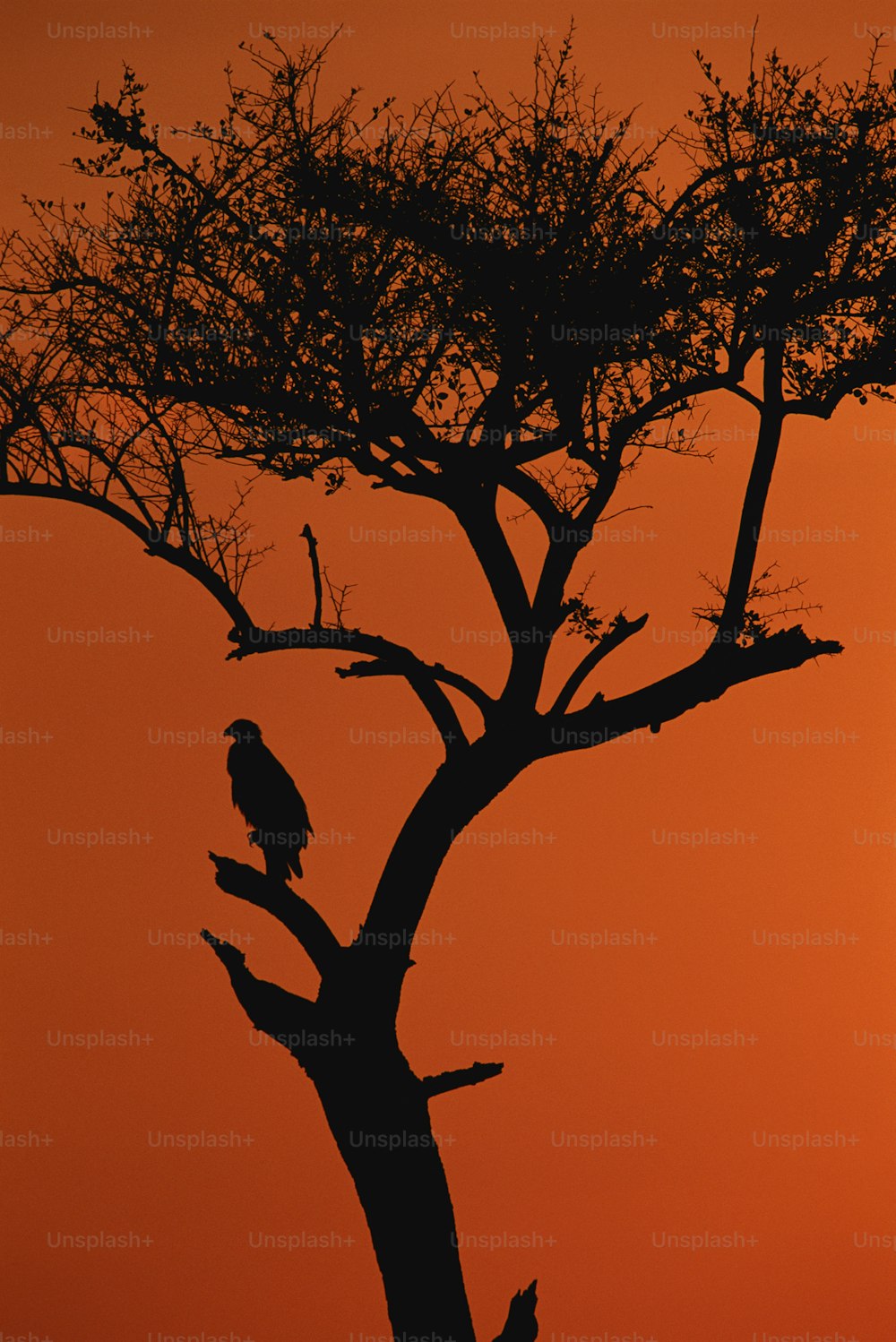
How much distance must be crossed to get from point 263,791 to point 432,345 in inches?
83.9

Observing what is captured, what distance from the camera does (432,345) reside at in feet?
19.6

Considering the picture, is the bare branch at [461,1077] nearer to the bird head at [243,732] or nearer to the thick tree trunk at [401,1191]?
the thick tree trunk at [401,1191]

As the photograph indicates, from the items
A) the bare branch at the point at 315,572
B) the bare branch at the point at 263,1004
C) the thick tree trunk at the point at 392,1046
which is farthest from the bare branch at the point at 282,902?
the bare branch at the point at 315,572

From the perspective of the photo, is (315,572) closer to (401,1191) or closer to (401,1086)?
(401,1086)

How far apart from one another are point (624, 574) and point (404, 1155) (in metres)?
3.92

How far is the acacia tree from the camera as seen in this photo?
5.62 meters

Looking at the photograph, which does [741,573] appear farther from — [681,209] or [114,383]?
[114,383]

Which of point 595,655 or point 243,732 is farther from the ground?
point 595,655

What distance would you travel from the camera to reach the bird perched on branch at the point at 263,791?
616 centimetres

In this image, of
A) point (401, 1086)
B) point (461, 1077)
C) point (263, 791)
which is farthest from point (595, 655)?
point (401, 1086)

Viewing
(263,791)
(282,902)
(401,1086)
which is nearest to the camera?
(282,902)

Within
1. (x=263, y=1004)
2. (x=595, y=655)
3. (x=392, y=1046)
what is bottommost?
(x=392, y=1046)

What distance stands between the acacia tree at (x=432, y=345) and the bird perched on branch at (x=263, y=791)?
0.67 metres

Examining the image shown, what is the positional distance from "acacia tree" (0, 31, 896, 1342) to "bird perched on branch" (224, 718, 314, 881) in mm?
666
